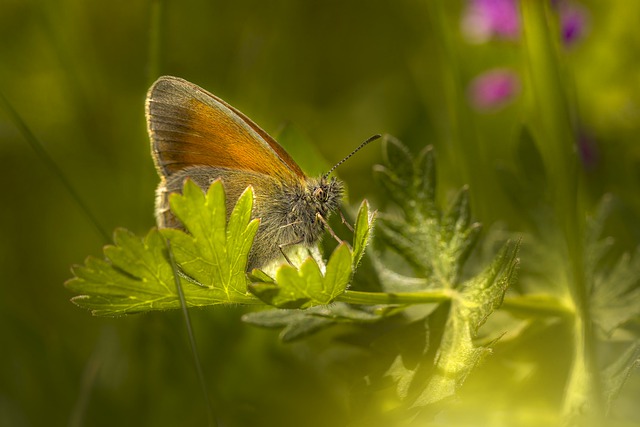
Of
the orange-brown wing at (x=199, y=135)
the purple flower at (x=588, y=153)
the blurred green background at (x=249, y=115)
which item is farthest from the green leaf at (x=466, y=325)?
the purple flower at (x=588, y=153)

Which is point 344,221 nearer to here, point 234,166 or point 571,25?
point 234,166

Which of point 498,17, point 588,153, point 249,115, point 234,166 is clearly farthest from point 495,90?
point 234,166

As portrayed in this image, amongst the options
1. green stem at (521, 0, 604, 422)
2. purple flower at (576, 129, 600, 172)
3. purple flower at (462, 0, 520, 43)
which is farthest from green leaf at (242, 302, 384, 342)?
purple flower at (462, 0, 520, 43)

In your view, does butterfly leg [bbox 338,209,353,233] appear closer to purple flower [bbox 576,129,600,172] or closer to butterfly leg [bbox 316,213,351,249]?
butterfly leg [bbox 316,213,351,249]

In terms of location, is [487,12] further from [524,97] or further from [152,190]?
[152,190]

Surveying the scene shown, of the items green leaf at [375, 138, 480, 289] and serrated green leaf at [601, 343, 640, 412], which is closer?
serrated green leaf at [601, 343, 640, 412]

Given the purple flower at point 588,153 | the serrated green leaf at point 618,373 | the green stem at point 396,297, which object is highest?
the green stem at point 396,297

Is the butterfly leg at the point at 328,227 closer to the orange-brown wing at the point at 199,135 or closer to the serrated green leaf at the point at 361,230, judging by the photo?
the orange-brown wing at the point at 199,135
